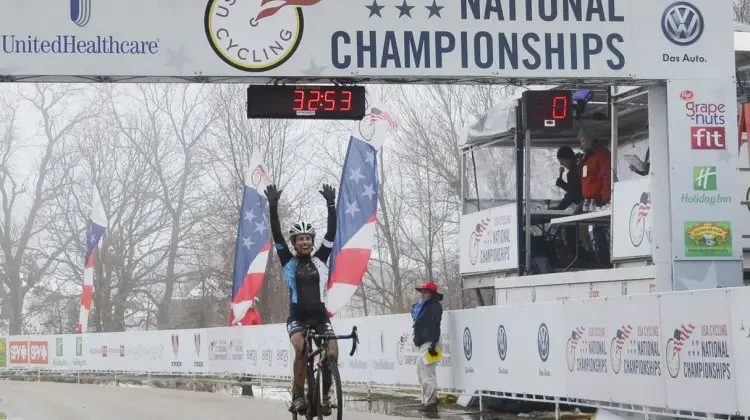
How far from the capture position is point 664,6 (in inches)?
688

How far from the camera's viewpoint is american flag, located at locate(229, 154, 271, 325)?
28469mm

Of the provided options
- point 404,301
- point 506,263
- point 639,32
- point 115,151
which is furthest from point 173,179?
point 639,32

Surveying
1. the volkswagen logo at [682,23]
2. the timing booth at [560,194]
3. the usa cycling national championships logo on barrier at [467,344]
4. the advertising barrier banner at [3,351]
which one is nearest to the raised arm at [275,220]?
the usa cycling national championships logo on barrier at [467,344]

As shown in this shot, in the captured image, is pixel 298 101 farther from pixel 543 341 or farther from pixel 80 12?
pixel 543 341

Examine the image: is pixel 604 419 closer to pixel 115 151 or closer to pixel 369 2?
pixel 369 2

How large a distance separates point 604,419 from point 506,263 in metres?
7.44

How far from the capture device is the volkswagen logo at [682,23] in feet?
56.9

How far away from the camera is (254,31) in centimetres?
1683

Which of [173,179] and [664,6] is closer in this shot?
[664,6]

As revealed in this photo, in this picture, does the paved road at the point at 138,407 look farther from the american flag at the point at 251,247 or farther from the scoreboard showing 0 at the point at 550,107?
the scoreboard showing 0 at the point at 550,107

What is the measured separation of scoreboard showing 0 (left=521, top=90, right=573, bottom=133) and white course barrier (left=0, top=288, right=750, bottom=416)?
2939 mm

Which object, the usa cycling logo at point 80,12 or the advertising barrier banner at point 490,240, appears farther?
the advertising barrier banner at point 490,240

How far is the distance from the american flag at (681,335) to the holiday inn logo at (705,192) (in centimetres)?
549

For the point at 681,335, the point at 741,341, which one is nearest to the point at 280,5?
the point at 681,335
